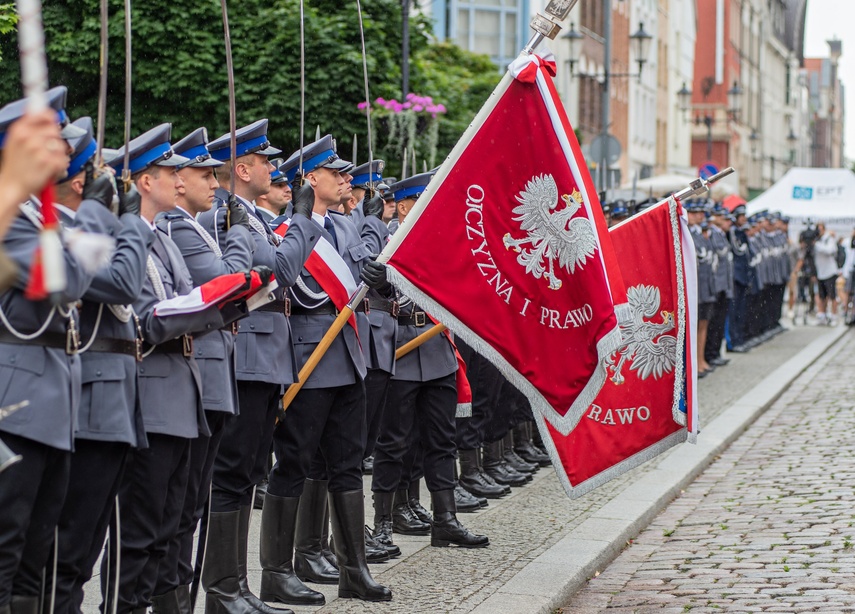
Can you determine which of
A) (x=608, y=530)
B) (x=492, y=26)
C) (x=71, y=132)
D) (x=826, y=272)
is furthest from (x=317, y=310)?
(x=492, y=26)

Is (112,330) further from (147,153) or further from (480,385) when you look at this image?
(480,385)

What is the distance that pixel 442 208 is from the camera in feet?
21.7

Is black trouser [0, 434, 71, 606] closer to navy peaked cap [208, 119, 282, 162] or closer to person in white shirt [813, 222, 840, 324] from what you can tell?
navy peaked cap [208, 119, 282, 162]

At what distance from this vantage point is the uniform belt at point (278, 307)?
6098 millimetres

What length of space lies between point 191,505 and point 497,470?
466 cm

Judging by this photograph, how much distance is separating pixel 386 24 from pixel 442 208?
12.1 m

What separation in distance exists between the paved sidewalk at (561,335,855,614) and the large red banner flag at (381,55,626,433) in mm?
1007

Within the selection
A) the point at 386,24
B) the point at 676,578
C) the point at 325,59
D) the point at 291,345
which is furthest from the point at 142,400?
the point at 386,24

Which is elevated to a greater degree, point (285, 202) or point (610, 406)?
point (285, 202)

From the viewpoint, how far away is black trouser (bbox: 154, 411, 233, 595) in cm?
536

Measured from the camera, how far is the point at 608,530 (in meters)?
8.24

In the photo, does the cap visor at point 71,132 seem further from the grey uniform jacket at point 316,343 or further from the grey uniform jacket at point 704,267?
the grey uniform jacket at point 704,267

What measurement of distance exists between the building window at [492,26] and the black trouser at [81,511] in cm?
3685

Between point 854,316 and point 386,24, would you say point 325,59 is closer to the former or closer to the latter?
point 386,24
